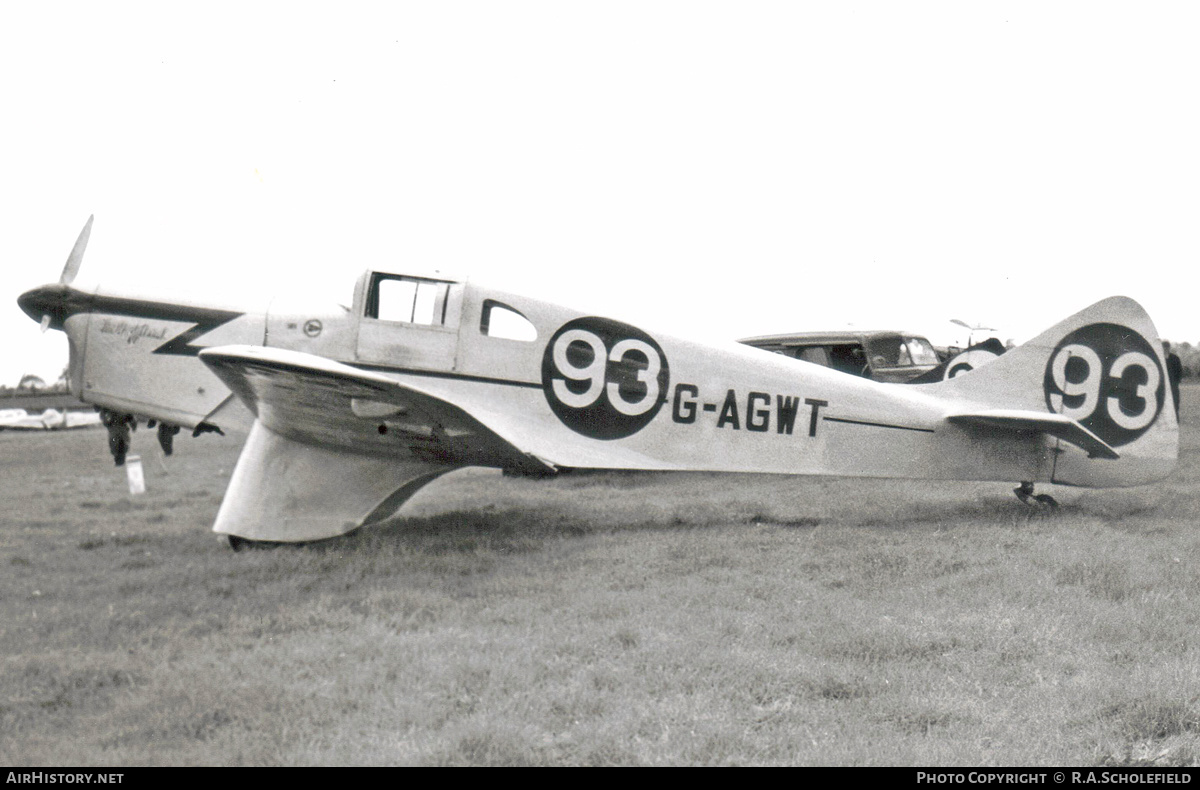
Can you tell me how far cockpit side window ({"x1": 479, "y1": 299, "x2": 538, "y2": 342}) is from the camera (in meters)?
5.70

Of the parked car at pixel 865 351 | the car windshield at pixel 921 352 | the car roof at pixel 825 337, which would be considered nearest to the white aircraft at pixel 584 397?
the parked car at pixel 865 351

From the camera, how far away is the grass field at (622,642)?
2434 millimetres

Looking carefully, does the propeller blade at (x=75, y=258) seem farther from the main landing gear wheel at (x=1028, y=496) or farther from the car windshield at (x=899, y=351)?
the car windshield at (x=899, y=351)

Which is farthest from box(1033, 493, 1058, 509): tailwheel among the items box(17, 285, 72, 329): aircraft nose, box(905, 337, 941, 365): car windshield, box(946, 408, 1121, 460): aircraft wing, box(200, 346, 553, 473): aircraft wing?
box(17, 285, 72, 329): aircraft nose

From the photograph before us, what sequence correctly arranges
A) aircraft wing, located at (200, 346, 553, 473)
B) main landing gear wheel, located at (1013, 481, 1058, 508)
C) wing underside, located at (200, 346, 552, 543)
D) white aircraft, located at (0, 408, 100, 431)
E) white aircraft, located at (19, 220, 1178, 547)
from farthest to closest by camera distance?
white aircraft, located at (0, 408, 100, 431) → main landing gear wheel, located at (1013, 481, 1058, 508) → white aircraft, located at (19, 220, 1178, 547) → wing underside, located at (200, 346, 552, 543) → aircraft wing, located at (200, 346, 553, 473)

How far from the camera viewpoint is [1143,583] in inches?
159

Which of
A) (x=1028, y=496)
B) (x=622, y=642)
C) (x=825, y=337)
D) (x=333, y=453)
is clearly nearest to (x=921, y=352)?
(x=825, y=337)

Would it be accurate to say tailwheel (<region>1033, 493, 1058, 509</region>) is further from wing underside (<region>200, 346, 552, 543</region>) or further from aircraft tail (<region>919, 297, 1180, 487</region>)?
wing underside (<region>200, 346, 552, 543</region>)

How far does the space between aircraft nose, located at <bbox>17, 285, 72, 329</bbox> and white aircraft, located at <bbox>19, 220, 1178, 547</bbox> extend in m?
0.01

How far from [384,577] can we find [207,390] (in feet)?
8.27

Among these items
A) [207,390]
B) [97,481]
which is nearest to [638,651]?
[207,390]

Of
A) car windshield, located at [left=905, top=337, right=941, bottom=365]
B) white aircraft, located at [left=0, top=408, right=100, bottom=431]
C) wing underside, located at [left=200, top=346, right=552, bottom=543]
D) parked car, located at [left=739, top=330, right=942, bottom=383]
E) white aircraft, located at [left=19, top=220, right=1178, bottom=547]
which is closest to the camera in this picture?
wing underside, located at [left=200, top=346, right=552, bottom=543]

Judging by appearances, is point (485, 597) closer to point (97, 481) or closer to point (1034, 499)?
point (1034, 499)

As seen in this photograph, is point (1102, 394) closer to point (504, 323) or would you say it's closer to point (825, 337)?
point (504, 323)
